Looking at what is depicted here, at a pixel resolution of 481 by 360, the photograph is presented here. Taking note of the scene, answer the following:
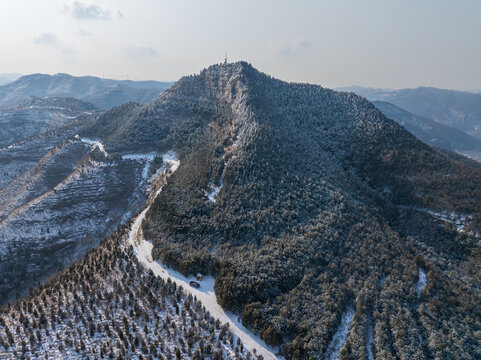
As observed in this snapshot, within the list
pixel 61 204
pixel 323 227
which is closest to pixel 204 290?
pixel 323 227

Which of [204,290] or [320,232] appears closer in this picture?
[204,290]

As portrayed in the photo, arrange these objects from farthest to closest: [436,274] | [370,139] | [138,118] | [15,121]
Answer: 1. [15,121]
2. [138,118]
3. [370,139]
4. [436,274]

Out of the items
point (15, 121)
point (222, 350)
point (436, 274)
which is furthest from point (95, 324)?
point (15, 121)

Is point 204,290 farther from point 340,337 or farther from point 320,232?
point 320,232

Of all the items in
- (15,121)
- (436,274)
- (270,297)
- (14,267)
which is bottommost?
(14,267)

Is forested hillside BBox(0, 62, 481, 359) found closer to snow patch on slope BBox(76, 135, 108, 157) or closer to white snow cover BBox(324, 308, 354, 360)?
white snow cover BBox(324, 308, 354, 360)

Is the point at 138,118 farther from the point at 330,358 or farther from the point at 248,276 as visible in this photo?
the point at 330,358

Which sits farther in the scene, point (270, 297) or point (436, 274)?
point (436, 274)

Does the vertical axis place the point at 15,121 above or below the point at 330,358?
above
